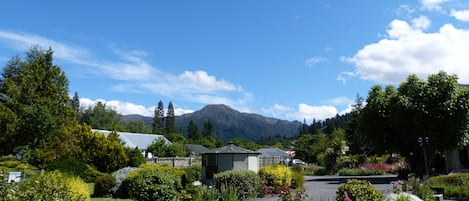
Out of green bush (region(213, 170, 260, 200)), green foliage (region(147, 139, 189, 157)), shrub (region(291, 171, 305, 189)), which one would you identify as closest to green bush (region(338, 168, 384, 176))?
shrub (region(291, 171, 305, 189))

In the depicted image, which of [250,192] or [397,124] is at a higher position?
[397,124]

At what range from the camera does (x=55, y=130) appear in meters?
30.9

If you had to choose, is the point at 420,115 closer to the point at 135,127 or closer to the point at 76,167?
the point at 76,167

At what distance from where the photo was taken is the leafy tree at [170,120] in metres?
131

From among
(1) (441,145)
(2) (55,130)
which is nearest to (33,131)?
(2) (55,130)

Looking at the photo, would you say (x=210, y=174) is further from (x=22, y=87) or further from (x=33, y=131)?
(x=22, y=87)

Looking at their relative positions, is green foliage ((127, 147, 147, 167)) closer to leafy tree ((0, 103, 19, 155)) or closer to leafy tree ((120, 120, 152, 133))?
leafy tree ((0, 103, 19, 155))

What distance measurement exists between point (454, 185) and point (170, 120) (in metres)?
122

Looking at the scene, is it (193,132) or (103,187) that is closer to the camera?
(103,187)

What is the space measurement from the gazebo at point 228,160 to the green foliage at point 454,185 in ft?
31.2

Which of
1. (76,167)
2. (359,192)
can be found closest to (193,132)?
(76,167)

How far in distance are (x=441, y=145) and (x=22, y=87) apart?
31.2 m

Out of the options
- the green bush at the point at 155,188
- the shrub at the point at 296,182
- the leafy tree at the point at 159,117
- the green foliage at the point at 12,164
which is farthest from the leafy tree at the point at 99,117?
the green bush at the point at 155,188

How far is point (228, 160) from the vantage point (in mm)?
23484
